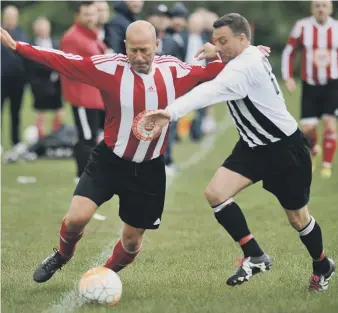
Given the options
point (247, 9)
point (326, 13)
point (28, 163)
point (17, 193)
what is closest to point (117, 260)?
point (17, 193)

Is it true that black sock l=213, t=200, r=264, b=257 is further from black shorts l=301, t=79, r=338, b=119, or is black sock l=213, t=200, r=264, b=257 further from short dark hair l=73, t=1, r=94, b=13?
black shorts l=301, t=79, r=338, b=119

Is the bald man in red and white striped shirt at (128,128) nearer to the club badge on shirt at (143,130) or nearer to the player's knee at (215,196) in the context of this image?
the club badge on shirt at (143,130)

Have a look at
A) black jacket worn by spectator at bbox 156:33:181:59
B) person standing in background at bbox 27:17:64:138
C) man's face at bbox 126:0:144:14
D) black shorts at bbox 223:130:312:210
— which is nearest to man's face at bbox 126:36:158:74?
black shorts at bbox 223:130:312:210

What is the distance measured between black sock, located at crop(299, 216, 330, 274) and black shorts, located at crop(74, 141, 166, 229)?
3.55 ft

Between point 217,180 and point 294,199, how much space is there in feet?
1.86

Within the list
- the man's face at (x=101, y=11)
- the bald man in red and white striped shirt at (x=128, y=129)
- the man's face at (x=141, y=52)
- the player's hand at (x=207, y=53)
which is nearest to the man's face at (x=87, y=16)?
the man's face at (x=101, y=11)

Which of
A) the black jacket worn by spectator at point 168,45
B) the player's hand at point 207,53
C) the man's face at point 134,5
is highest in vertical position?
the player's hand at point 207,53

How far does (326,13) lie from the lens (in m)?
13.1

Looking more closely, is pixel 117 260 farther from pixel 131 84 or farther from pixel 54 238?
pixel 54 238

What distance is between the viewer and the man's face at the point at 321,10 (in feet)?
42.7

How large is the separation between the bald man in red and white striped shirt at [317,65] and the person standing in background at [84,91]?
3.10 m

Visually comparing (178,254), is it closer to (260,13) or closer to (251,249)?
(251,249)

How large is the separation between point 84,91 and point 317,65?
3.70 meters

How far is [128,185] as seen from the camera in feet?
22.6
